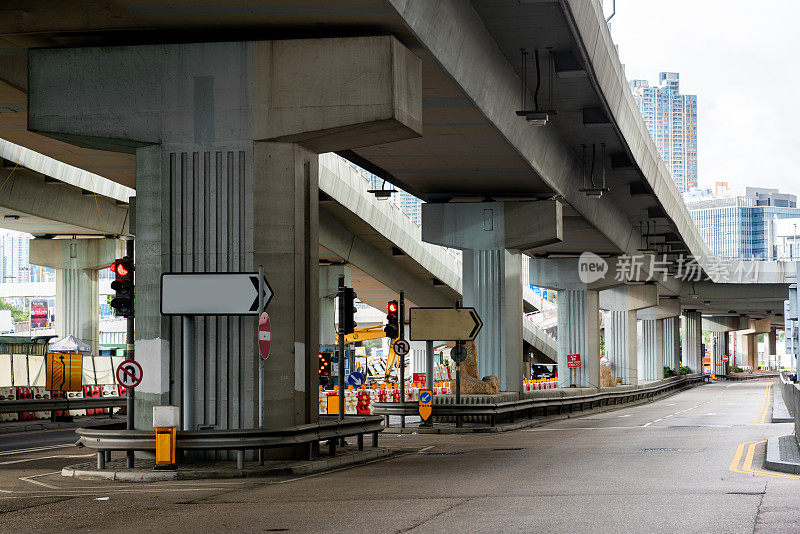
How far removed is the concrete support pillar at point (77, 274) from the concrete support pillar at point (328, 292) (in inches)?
399

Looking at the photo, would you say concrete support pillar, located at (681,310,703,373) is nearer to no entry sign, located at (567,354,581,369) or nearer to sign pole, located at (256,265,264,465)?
no entry sign, located at (567,354,581,369)

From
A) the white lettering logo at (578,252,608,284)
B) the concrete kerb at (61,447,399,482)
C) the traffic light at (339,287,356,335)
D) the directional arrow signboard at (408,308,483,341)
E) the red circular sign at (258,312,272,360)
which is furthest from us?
the white lettering logo at (578,252,608,284)

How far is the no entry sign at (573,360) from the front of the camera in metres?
51.7

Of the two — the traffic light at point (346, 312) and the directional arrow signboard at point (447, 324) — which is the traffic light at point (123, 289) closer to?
the traffic light at point (346, 312)

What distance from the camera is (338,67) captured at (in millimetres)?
17312

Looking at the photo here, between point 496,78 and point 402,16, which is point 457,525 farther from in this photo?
point 496,78

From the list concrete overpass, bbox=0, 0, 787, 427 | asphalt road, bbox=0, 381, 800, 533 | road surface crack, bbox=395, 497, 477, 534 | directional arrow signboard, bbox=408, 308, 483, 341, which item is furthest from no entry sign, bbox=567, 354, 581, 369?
road surface crack, bbox=395, 497, 477, 534

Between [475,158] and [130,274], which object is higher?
[475,158]

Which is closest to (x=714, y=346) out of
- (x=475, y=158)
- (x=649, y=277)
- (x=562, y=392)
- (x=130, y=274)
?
(x=649, y=277)

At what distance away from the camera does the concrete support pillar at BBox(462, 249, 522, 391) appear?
115 ft

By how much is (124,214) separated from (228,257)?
1271 inches

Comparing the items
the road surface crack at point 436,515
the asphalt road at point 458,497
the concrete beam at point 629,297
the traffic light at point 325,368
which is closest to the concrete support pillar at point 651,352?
the concrete beam at point 629,297

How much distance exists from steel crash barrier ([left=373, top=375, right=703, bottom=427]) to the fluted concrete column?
1470 millimetres

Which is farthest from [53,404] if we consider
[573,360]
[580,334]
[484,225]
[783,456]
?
[580,334]
